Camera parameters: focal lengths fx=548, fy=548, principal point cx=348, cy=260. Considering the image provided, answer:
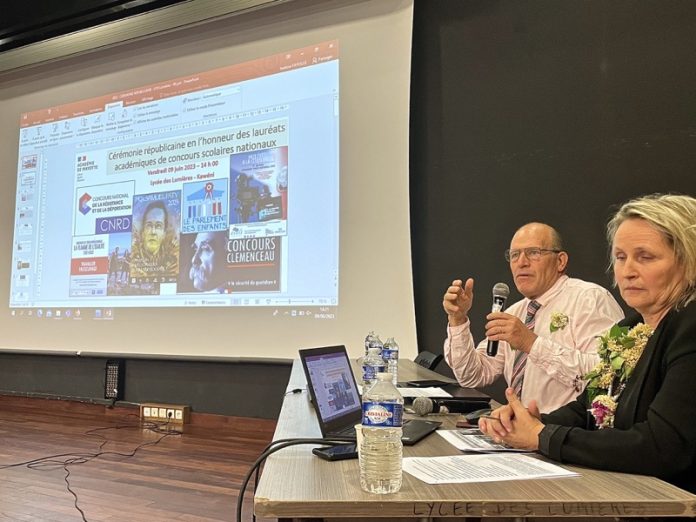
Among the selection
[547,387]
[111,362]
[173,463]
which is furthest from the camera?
[111,362]

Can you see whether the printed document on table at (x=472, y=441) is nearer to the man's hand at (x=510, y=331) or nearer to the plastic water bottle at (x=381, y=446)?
the plastic water bottle at (x=381, y=446)

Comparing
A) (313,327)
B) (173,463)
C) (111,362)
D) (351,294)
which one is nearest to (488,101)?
(351,294)

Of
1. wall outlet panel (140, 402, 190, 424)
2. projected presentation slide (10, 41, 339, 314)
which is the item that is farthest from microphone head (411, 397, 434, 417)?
wall outlet panel (140, 402, 190, 424)

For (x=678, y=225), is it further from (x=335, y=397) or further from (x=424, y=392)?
(x=424, y=392)

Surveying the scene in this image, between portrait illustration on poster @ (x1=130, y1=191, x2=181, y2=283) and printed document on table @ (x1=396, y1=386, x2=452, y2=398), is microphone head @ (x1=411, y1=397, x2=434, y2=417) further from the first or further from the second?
portrait illustration on poster @ (x1=130, y1=191, x2=181, y2=283)

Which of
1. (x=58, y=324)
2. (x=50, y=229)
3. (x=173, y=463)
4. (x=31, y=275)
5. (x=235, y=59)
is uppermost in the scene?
(x=235, y=59)

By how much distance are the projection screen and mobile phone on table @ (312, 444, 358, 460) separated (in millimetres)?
2090

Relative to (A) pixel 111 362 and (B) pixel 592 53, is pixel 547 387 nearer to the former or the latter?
(B) pixel 592 53

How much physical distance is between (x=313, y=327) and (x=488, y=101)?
5.56 ft

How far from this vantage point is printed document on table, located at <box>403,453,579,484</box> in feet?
2.90

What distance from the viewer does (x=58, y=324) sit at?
427cm

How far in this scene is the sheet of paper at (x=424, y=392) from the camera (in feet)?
5.57

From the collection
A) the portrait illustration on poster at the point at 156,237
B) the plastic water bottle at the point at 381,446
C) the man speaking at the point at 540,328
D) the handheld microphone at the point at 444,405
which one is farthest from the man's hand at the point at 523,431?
the portrait illustration on poster at the point at 156,237

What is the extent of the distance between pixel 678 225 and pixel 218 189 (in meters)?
3.06
